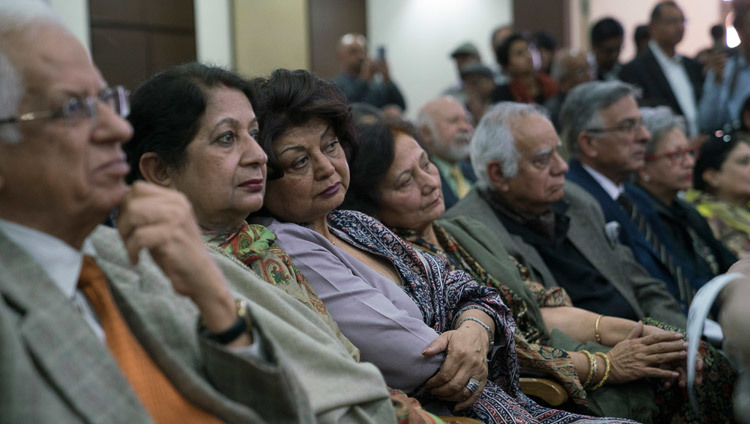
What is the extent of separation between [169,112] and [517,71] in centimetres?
454

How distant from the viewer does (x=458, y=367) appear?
2.04 meters

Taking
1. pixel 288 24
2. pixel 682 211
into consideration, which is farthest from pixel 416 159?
pixel 288 24

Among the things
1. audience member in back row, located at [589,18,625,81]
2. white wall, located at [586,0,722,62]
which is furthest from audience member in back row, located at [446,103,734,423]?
white wall, located at [586,0,722,62]

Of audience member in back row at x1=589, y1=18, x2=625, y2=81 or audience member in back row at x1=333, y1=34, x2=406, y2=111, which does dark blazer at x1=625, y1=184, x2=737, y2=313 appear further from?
audience member in back row at x1=333, y1=34, x2=406, y2=111

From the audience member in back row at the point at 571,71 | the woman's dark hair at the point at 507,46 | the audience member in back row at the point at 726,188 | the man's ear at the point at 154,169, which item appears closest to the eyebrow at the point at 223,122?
the man's ear at the point at 154,169

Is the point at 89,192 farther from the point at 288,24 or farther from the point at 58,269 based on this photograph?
the point at 288,24

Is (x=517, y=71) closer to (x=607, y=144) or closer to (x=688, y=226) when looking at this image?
(x=607, y=144)

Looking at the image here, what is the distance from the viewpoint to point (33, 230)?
125 centimetres

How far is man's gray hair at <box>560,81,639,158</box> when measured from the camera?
4027 millimetres

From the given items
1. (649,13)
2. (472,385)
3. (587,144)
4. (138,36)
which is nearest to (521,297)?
(472,385)

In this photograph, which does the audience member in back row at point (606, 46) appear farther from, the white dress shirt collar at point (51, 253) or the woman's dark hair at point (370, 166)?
the white dress shirt collar at point (51, 253)

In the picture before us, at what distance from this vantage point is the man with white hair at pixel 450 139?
4.65 m

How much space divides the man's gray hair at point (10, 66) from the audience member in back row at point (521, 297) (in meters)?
1.50

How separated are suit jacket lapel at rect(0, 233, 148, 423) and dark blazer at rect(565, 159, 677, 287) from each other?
9.41 feet
